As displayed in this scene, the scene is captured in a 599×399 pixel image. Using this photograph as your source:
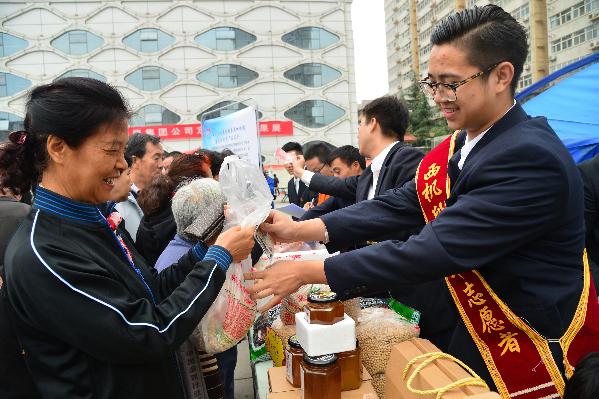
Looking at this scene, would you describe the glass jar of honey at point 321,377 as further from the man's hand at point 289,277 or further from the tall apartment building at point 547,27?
the tall apartment building at point 547,27

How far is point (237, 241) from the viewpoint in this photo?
1545 millimetres

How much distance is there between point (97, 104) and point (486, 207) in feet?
3.90

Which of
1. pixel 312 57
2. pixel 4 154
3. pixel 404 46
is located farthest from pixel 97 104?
pixel 404 46

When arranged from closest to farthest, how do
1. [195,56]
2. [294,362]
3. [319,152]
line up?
[294,362]
[319,152]
[195,56]

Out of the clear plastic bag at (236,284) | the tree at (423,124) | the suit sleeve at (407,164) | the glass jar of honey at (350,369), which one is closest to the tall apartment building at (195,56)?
the tree at (423,124)

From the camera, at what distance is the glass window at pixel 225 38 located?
24.4 m

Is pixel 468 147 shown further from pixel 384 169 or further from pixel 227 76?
pixel 227 76

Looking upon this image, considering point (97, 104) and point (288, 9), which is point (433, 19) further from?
point (97, 104)

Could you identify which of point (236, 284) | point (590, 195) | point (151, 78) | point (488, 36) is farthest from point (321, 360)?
point (151, 78)

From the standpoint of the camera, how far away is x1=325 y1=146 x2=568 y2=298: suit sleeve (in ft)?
4.20

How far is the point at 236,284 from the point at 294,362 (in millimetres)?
350

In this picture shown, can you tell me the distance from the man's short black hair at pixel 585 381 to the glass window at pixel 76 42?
87.1 ft

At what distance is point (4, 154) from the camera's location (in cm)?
137

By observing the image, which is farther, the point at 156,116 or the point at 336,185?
the point at 156,116
